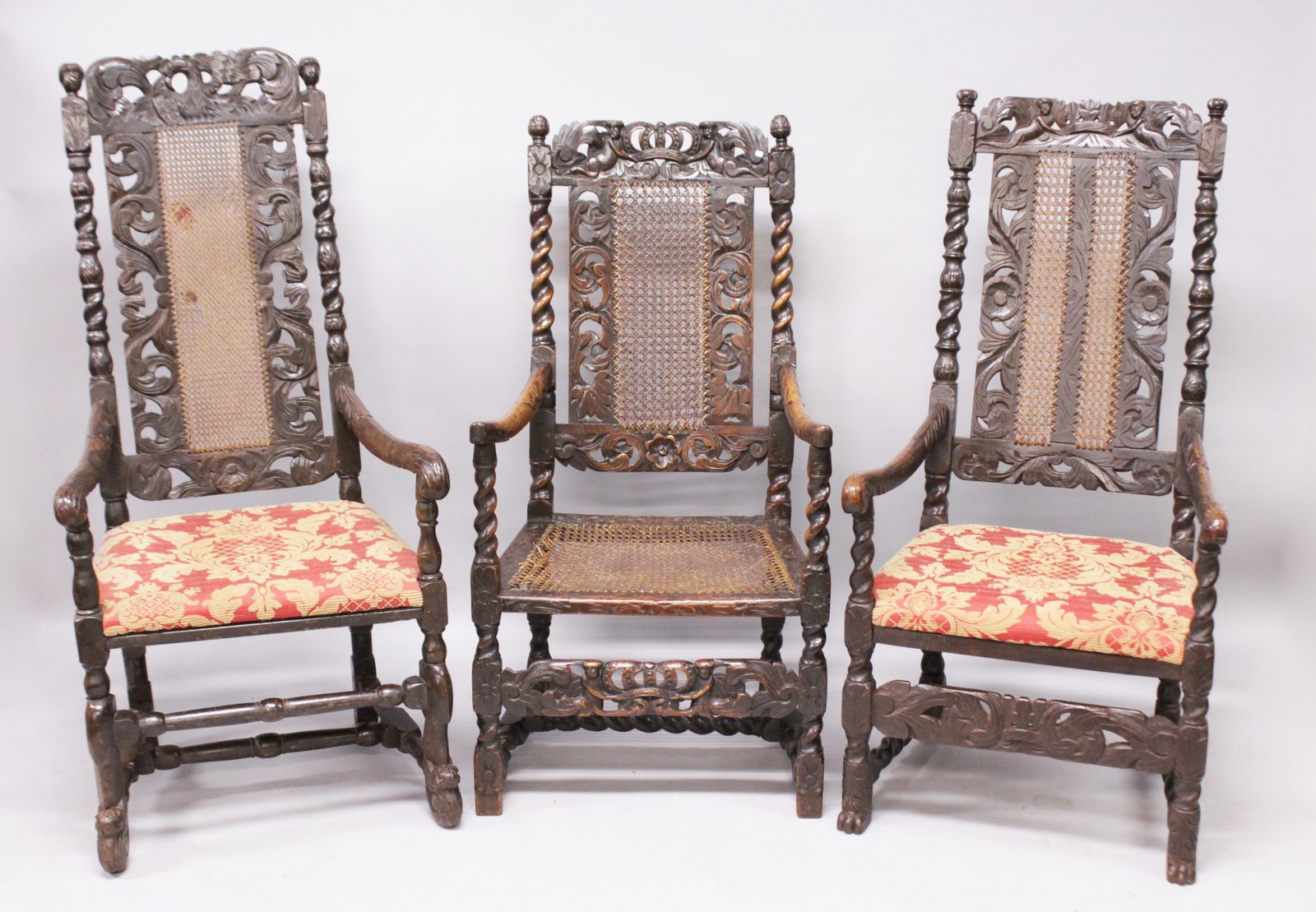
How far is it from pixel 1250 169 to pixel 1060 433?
40.9 inches

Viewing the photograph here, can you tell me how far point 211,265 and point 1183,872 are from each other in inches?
96.2

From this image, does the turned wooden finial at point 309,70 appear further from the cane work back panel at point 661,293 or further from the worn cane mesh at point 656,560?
the worn cane mesh at point 656,560

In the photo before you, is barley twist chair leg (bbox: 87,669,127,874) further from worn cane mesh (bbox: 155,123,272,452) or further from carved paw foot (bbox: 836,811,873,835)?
carved paw foot (bbox: 836,811,873,835)

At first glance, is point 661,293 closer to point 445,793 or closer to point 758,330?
point 758,330

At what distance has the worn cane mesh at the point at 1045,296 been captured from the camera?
2.80m

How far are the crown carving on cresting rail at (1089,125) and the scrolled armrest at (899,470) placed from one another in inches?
24.5

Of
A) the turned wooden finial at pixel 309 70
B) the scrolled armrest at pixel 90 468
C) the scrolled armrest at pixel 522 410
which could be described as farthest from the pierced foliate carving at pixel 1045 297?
the scrolled armrest at pixel 90 468

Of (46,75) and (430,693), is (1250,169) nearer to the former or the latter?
(430,693)

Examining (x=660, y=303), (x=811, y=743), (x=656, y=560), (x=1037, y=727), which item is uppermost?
(x=660, y=303)

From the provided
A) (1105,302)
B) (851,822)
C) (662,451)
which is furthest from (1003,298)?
(851,822)

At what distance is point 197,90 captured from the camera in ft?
9.19

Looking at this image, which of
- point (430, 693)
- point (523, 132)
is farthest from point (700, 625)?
point (523, 132)

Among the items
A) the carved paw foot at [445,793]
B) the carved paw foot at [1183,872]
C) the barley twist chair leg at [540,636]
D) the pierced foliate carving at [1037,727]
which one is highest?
the pierced foliate carving at [1037,727]

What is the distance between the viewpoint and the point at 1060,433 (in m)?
2.85
